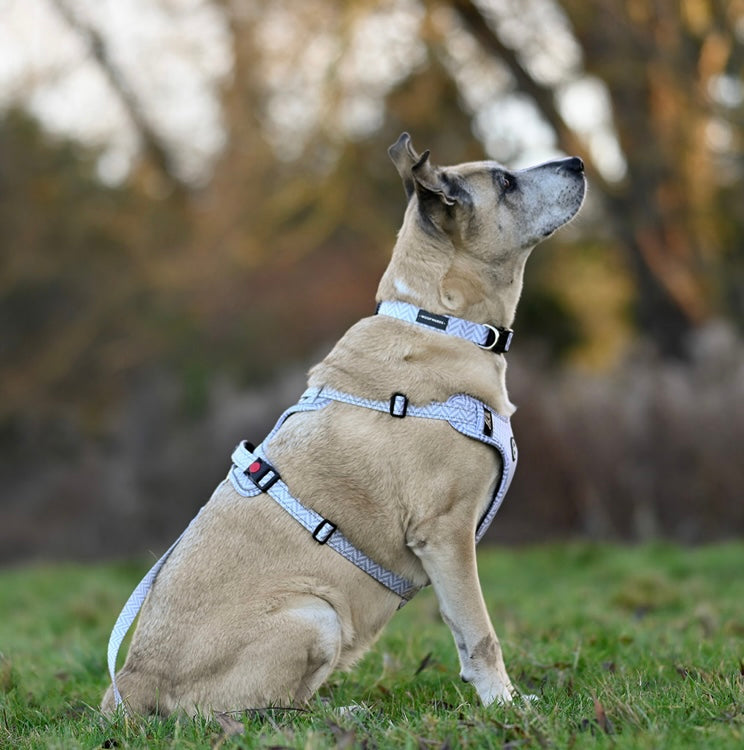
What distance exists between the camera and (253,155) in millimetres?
22453

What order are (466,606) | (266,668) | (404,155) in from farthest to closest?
1. (404,155)
2. (466,606)
3. (266,668)

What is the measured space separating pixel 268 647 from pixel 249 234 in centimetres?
1716

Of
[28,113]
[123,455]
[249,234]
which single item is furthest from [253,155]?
[123,455]

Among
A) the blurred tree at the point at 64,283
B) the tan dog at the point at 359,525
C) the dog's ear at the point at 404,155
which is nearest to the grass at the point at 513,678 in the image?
the tan dog at the point at 359,525

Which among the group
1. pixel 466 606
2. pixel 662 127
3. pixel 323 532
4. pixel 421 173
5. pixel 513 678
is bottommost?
pixel 513 678

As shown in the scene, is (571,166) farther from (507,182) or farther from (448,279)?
(448,279)

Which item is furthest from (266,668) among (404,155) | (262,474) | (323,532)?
(404,155)

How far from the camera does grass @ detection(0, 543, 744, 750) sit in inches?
135

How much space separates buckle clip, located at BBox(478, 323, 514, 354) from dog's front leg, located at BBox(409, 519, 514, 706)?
80 centimetres

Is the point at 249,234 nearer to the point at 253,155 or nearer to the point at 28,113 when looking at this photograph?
the point at 253,155

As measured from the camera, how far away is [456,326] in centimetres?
447

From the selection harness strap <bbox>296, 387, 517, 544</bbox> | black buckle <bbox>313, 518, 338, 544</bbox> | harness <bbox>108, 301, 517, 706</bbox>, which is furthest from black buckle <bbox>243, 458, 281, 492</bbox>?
harness strap <bbox>296, 387, 517, 544</bbox>

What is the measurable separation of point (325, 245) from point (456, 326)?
62.8 feet

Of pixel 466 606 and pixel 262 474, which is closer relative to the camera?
pixel 466 606
